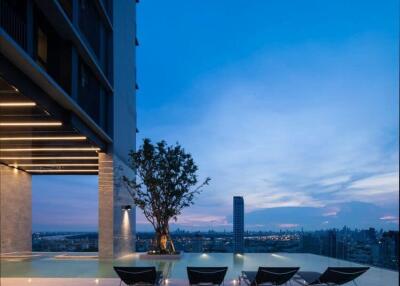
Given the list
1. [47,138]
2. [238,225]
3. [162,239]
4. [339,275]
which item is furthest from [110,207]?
[339,275]

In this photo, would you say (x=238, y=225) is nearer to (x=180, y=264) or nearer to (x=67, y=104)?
(x=180, y=264)

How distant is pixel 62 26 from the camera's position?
10.0 m

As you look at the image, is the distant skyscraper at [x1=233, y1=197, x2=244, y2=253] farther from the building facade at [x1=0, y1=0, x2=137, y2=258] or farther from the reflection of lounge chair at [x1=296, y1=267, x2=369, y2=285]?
the reflection of lounge chair at [x1=296, y1=267, x2=369, y2=285]

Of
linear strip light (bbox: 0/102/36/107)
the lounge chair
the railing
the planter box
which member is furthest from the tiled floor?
the planter box

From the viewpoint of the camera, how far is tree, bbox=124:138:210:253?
1603 cm

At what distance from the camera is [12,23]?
7805 millimetres

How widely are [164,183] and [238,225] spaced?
388cm

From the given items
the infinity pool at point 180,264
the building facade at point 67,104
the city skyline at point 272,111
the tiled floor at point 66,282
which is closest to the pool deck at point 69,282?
the tiled floor at point 66,282

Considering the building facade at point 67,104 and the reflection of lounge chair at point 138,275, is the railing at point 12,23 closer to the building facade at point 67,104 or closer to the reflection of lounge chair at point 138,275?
the building facade at point 67,104

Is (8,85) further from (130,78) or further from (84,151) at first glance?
(130,78)

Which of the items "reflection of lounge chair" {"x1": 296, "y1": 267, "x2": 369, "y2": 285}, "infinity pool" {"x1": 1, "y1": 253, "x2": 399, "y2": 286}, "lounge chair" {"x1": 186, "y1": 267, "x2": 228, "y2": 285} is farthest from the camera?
"infinity pool" {"x1": 1, "y1": 253, "x2": 399, "y2": 286}

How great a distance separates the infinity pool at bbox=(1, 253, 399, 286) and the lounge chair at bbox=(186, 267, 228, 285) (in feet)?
6.62

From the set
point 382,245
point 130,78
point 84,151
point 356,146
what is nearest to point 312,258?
point 356,146

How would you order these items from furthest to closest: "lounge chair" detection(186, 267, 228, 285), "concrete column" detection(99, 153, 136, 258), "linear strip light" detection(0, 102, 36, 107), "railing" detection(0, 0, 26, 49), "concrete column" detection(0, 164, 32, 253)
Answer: "concrete column" detection(0, 164, 32, 253) < "concrete column" detection(99, 153, 136, 258) < "linear strip light" detection(0, 102, 36, 107) < "lounge chair" detection(186, 267, 228, 285) < "railing" detection(0, 0, 26, 49)
